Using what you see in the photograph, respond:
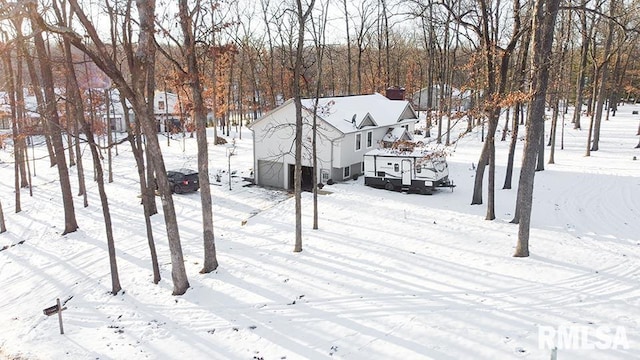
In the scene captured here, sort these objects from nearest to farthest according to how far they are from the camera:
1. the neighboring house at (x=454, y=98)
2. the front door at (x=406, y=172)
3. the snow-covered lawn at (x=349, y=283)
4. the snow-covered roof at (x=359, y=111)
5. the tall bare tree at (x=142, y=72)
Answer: the snow-covered lawn at (x=349, y=283) < the tall bare tree at (x=142, y=72) < the neighboring house at (x=454, y=98) < the front door at (x=406, y=172) < the snow-covered roof at (x=359, y=111)

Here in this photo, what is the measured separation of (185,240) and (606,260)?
13.7 metres

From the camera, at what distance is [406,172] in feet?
70.5

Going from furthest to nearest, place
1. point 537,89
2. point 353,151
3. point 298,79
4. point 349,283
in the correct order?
point 353,151 < point 298,79 < point 537,89 < point 349,283

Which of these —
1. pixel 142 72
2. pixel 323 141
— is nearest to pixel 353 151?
pixel 323 141

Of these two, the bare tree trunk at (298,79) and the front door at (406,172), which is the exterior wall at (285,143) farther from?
the bare tree trunk at (298,79)

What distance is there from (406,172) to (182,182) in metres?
12.1

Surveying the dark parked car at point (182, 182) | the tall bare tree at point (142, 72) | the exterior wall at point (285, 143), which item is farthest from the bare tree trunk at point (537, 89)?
the dark parked car at point (182, 182)

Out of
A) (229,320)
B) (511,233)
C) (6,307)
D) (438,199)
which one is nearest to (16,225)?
(6,307)

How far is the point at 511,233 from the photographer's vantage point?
1457 centimetres

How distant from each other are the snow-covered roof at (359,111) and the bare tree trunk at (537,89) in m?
12.8

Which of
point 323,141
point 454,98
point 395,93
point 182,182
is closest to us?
point 182,182

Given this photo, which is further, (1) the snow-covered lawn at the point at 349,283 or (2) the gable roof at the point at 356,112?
(2) the gable roof at the point at 356,112

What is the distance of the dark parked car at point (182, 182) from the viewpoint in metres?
22.7

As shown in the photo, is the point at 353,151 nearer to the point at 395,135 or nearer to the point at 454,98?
the point at 395,135
